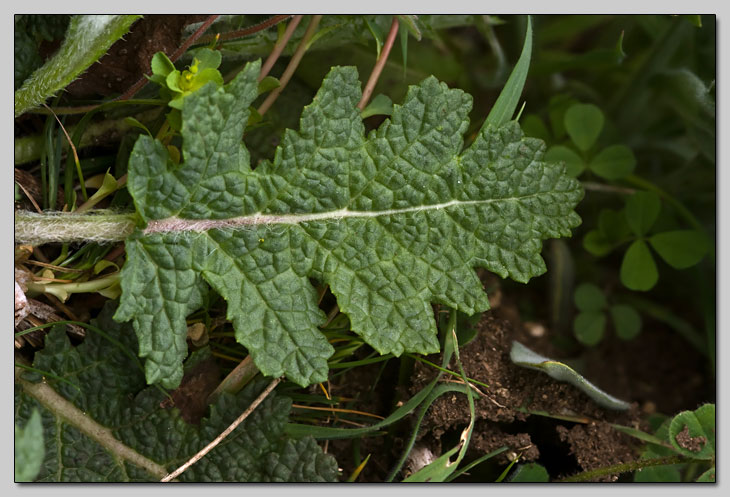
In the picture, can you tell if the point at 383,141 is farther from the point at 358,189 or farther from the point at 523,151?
the point at 523,151

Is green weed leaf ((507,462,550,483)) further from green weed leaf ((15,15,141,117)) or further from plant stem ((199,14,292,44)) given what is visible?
green weed leaf ((15,15,141,117))

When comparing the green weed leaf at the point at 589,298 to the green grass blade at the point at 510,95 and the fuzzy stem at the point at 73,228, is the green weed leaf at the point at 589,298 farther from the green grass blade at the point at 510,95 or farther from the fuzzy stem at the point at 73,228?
the fuzzy stem at the point at 73,228

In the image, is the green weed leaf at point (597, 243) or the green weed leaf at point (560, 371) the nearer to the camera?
the green weed leaf at point (560, 371)

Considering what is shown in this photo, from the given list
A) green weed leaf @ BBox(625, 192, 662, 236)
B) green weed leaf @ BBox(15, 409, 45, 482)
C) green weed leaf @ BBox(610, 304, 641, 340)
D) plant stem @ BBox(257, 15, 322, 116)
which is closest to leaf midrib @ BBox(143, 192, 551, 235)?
plant stem @ BBox(257, 15, 322, 116)

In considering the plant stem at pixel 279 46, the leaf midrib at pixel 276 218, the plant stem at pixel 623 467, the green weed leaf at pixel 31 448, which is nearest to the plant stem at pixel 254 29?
the plant stem at pixel 279 46

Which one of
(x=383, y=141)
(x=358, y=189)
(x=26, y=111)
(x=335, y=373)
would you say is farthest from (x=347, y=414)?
(x=26, y=111)

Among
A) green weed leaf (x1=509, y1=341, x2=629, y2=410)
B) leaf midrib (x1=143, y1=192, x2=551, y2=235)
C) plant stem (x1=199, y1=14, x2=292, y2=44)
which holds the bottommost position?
green weed leaf (x1=509, y1=341, x2=629, y2=410)

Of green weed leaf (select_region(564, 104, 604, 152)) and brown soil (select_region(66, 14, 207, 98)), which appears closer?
brown soil (select_region(66, 14, 207, 98))
